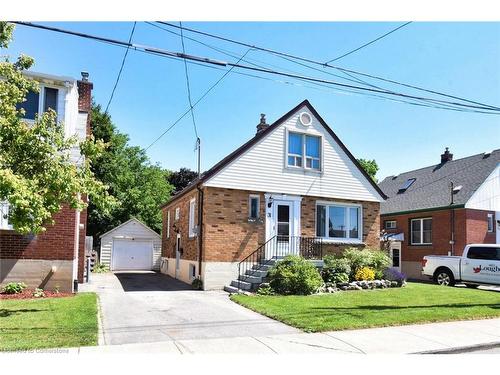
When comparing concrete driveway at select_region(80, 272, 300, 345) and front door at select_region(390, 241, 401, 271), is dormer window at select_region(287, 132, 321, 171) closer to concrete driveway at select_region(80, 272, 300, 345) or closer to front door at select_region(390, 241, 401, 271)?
concrete driveway at select_region(80, 272, 300, 345)

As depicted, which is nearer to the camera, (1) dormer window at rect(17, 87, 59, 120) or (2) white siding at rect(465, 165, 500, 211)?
(1) dormer window at rect(17, 87, 59, 120)

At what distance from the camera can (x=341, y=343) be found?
816 centimetres

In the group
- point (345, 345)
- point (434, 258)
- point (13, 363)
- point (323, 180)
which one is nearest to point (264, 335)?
point (345, 345)

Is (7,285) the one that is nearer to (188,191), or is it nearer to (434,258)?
(188,191)

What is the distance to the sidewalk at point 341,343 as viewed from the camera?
7.46 meters

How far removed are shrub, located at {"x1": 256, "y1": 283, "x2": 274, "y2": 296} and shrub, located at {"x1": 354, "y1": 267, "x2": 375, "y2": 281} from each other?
393 centimetres

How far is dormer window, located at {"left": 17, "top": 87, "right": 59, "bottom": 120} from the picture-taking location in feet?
47.9

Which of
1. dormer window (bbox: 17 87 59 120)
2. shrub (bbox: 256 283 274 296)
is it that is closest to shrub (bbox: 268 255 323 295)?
shrub (bbox: 256 283 274 296)

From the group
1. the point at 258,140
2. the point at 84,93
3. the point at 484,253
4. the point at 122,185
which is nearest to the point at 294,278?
the point at 258,140

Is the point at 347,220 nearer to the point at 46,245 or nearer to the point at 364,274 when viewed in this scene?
the point at 364,274

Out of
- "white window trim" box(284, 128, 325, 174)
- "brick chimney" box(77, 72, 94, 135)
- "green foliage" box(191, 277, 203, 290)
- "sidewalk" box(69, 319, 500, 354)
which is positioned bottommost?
"green foliage" box(191, 277, 203, 290)

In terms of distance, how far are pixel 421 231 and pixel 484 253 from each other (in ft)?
24.0

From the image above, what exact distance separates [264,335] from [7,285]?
856cm

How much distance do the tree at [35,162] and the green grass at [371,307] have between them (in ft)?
17.3
